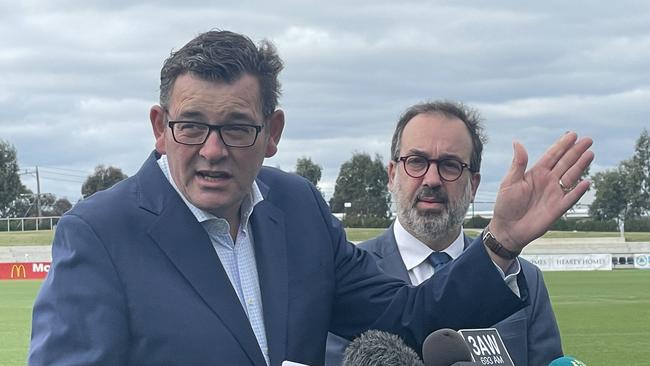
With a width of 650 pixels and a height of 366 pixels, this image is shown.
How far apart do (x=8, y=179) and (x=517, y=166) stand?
275ft

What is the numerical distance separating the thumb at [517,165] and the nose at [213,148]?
94cm

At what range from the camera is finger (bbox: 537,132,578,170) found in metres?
3.19

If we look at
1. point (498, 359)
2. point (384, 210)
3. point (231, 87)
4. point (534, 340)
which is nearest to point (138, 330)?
point (231, 87)

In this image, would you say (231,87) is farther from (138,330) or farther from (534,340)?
(534,340)

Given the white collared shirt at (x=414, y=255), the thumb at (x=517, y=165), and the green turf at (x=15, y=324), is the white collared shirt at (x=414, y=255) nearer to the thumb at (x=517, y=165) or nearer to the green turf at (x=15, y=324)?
the thumb at (x=517, y=165)

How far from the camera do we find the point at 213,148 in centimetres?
311

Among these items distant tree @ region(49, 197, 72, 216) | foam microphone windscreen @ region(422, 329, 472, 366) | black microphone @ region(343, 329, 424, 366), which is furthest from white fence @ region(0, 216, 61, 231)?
foam microphone windscreen @ region(422, 329, 472, 366)

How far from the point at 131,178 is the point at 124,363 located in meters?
0.69

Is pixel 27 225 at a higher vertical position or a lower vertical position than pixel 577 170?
lower

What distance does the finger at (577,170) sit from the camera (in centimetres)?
316

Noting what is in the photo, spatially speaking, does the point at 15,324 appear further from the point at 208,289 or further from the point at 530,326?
the point at 208,289

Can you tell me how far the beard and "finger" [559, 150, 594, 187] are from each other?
1558 mm

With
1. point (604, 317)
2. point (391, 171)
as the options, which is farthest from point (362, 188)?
point (391, 171)

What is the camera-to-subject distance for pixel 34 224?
79.0 m
